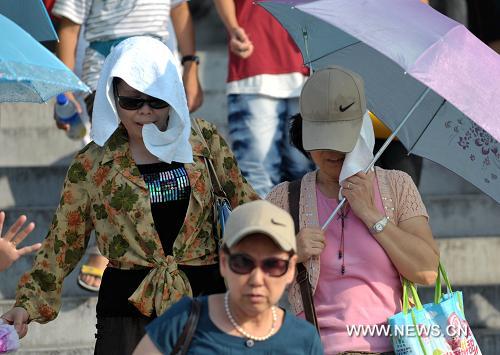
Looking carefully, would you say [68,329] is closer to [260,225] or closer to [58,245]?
[58,245]

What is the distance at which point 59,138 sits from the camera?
8.91m

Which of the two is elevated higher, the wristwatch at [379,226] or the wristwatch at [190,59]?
the wristwatch at [379,226]

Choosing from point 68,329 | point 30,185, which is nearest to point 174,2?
point 30,185

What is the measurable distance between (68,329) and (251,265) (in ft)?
11.1

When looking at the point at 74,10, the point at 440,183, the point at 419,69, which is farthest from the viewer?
the point at 440,183

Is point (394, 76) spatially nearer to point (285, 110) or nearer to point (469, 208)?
point (285, 110)

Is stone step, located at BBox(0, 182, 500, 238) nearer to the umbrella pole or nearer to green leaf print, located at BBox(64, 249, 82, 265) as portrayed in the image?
the umbrella pole

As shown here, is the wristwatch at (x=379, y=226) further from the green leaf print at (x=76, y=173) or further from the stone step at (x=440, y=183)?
the stone step at (x=440, y=183)

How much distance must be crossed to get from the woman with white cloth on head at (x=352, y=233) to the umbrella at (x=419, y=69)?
0.12 meters

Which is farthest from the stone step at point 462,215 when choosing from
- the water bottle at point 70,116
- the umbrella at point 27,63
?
the umbrella at point 27,63

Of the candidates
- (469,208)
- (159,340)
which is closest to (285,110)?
(469,208)

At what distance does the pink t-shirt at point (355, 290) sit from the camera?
5035mm

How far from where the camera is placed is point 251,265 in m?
4.11

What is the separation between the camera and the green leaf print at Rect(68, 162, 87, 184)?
531 cm
